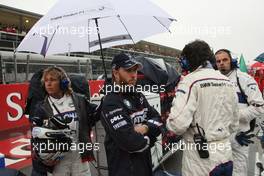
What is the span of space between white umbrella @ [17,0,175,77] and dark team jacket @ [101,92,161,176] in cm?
89

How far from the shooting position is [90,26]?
3.95 metres

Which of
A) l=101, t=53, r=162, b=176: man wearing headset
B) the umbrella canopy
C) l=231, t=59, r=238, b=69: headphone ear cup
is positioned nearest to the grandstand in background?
the umbrella canopy

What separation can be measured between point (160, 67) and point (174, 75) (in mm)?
385

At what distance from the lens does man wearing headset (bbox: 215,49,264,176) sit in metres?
3.50

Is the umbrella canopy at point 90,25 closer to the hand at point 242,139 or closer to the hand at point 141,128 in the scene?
the hand at point 141,128

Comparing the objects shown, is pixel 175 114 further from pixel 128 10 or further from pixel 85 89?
pixel 85 89

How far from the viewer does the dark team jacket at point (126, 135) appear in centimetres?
247

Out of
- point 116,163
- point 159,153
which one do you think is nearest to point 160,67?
point 159,153

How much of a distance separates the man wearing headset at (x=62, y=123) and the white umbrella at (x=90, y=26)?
1.84ft

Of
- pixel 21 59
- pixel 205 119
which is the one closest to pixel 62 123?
pixel 205 119

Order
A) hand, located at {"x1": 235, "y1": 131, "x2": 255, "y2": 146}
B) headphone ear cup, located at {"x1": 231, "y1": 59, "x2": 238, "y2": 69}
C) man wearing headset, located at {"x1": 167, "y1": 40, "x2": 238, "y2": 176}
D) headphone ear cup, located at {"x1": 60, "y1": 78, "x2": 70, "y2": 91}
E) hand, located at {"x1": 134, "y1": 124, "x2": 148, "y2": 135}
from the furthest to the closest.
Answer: headphone ear cup, located at {"x1": 231, "y1": 59, "x2": 238, "y2": 69} → hand, located at {"x1": 235, "y1": 131, "x2": 255, "y2": 146} → headphone ear cup, located at {"x1": 60, "y1": 78, "x2": 70, "y2": 91} → hand, located at {"x1": 134, "y1": 124, "x2": 148, "y2": 135} → man wearing headset, located at {"x1": 167, "y1": 40, "x2": 238, "y2": 176}

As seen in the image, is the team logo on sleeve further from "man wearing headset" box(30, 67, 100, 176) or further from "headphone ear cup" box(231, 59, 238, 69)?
"headphone ear cup" box(231, 59, 238, 69)

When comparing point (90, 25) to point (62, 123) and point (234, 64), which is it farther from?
point (234, 64)

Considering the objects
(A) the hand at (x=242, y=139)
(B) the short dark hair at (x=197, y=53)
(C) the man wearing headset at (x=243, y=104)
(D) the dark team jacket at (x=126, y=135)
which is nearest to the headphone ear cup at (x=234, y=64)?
(C) the man wearing headset at (x=243, y=104)
